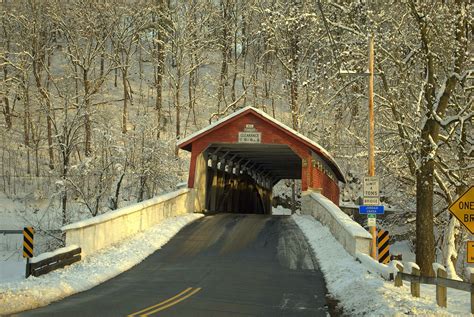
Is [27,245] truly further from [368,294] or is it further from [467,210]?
[467,210]

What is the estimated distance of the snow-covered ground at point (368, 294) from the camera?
34.6 ft

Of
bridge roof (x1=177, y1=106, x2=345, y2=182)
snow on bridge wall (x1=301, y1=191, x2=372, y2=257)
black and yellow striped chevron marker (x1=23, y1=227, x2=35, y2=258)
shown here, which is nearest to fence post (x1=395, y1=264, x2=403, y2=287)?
snow on bridge wall (x1=301, y1=191, x2=372, y2=257)

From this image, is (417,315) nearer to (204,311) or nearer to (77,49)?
(204,311)

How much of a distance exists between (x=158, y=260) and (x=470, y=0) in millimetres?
12865

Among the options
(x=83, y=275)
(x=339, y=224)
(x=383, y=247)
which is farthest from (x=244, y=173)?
(x=83, y=275)

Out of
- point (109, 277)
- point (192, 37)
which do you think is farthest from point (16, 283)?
point (192, 37)

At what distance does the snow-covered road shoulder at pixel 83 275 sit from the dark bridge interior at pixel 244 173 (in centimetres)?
1013

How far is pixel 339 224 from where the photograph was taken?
752 inches

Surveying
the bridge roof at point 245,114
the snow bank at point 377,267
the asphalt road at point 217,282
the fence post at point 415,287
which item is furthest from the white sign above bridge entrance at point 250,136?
the fence post at point 415,287

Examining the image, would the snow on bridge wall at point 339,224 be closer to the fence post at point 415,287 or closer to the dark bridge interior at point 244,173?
the fence post at point 415,287

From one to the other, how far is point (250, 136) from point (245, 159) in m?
13.5

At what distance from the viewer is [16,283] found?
517 inches

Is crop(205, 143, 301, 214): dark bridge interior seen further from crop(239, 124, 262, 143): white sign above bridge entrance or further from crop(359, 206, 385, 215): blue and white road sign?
crop(359, 206, 385, 215): blue and white road sign

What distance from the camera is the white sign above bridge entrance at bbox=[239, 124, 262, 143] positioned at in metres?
28.1
